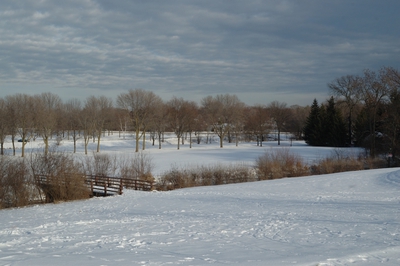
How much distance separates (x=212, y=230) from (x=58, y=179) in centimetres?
1433

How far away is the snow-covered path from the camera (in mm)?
8906

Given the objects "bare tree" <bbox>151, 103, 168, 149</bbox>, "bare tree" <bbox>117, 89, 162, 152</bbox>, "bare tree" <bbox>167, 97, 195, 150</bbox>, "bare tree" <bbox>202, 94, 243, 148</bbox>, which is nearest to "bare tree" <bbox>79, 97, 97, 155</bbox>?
"bare tree" <bbox>117, 89, 162, 152</bbox>

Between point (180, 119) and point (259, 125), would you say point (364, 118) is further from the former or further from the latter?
point (180, 119)

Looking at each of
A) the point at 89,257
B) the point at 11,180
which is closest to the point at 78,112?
the point at 11,180

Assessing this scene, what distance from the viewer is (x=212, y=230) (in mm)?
12516

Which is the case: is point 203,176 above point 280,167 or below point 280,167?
below

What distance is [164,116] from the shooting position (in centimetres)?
7062

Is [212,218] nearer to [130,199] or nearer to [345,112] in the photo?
[130,199]

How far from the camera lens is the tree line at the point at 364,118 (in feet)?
149

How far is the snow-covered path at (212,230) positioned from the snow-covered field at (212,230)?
3 centimetres

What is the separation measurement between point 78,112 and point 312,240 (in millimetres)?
65360

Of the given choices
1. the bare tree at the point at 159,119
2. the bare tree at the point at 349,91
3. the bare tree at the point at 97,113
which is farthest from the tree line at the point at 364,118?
the bare tree at the point at 97,113

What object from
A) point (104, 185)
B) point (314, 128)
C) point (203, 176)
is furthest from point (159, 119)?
point (104, 185)

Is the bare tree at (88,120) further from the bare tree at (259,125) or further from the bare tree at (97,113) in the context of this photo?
the bare tree at (259,125)
